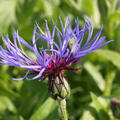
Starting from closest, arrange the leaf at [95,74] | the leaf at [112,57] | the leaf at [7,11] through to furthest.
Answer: the leaf at [112,57] → the leaf at [95,74] → the leaf at [7,11]

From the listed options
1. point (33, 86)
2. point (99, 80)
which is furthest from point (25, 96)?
point (99, 80)

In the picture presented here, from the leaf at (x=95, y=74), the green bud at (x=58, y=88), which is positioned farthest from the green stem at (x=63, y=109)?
the leaf at (x=95, y=74)

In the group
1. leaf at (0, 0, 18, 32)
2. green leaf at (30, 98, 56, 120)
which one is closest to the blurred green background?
green leaf at (30, 98, 56, 120)

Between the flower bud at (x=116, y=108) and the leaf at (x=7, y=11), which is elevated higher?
the leaf at (x=7, y=11)

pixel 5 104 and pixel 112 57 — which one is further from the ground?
pixel 5 104

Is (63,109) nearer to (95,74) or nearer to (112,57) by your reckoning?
(112,57)

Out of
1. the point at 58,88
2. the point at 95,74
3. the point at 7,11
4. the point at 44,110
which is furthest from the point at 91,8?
the point at 58,88

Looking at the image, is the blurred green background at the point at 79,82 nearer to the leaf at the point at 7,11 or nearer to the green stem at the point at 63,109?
the leaf at the point at 7,11
